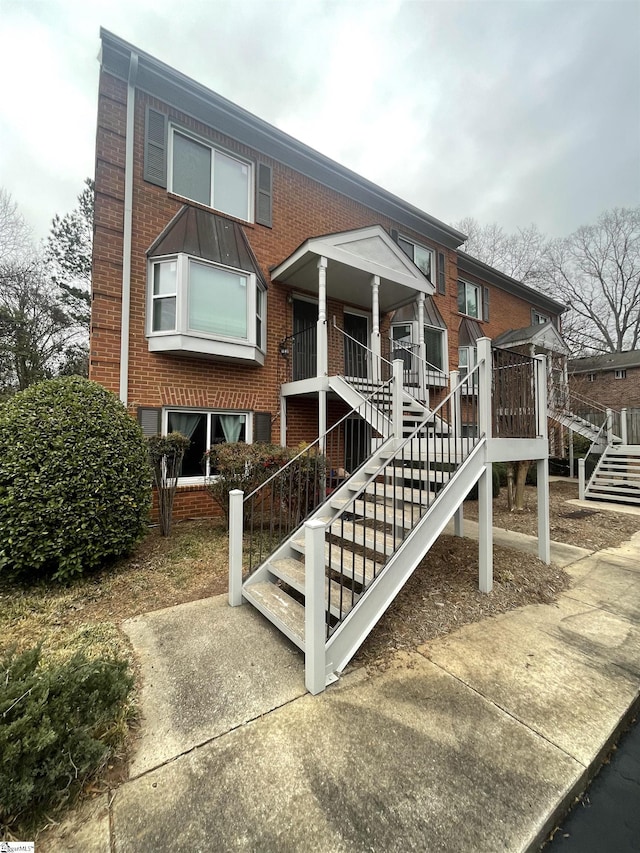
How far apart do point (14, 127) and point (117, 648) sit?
1507cm

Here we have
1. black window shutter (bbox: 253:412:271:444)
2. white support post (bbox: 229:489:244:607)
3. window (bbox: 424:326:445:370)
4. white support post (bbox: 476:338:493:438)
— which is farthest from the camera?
window (bbox: 424:326:445:370)

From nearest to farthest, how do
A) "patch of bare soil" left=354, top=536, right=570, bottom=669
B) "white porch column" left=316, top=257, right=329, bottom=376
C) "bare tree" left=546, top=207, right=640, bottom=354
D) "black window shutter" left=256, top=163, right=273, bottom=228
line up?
"patch of bare soil" left=354, top=536, right=570, bottom=669 < "white porch column" left=316, top=257, right=329, bottom=376 < "black window shutter" left=256, top=163, right=273, bottom=228 < "bare tree" left=546, top=207, right=640, bottom=354

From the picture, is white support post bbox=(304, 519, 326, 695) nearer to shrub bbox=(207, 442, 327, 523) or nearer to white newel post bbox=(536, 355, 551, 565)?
shrub bbox=(207, 442, 327, 523)

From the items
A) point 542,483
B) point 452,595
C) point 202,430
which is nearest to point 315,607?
point 452,595

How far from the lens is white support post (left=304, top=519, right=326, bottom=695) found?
2371 millimetres

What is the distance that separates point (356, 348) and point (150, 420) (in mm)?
5564

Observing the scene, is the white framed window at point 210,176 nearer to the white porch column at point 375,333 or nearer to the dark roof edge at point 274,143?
the dark roof edge at point 274,143

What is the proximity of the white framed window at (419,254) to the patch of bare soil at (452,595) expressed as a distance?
9.63m

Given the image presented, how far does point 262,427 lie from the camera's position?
8.13 metres

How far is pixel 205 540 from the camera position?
18.8 feet

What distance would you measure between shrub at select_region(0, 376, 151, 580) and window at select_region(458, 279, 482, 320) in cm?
1350

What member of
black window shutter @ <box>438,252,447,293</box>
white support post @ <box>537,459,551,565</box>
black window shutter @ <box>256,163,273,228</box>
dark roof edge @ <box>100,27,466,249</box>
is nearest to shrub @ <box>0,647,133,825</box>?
white support post @ <box>537,459,551,565</box>

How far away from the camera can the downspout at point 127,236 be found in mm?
6656

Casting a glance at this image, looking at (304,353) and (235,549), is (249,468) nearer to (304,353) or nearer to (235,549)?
(235,549)
